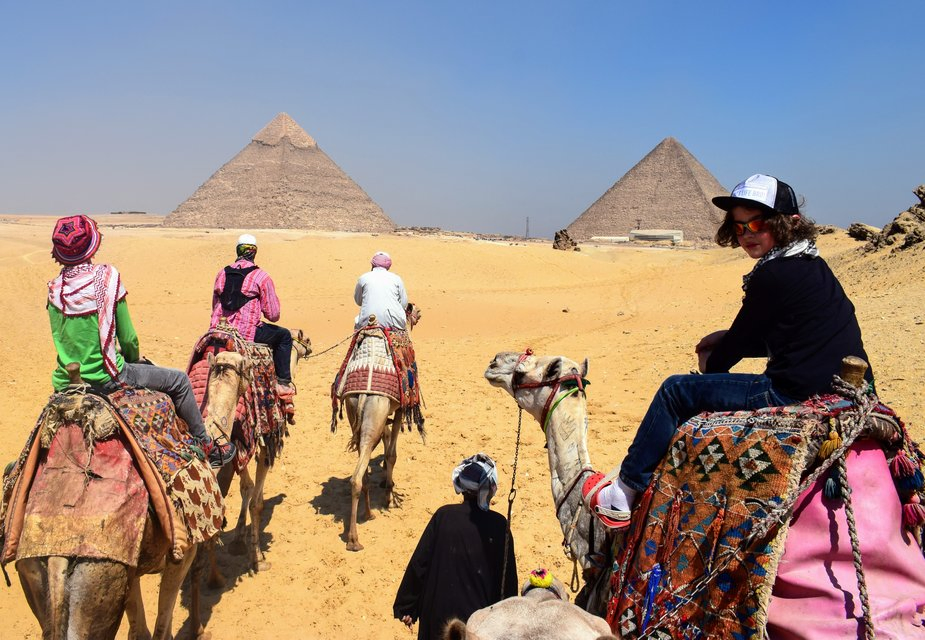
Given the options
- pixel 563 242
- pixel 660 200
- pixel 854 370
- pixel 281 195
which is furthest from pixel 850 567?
pixel 281 195

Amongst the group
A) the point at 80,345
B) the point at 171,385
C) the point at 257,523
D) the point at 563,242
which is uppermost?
the point at 563,242

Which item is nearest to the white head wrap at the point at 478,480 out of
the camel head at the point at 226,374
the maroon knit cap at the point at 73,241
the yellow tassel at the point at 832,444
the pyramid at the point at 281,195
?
the yellow tassel at the point at 832,444

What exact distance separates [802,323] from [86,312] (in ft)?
11.1

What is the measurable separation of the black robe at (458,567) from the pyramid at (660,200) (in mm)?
87768

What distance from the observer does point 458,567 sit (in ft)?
10.3

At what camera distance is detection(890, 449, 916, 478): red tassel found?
2.24 m

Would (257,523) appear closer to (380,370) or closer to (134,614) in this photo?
(380,370)

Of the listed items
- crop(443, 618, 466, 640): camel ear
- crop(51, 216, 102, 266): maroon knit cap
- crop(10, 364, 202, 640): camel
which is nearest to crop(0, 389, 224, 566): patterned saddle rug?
crop(10, 364, 202, 640): camel

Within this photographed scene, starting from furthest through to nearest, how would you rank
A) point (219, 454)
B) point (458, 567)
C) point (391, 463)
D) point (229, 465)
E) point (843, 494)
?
point (391, 463) < point (229, 465) < point (219, 454) < point (458, 567) < point (843, 494)

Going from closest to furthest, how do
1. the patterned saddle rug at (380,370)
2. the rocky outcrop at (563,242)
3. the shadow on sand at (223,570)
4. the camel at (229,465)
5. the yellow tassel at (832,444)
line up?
the yellow tassel at (832,444) < the camel at (229,465) < the shadow on sand at (223,570) < the patterned saddle rug at (380,370) < the rocky outcrop at (563,242)

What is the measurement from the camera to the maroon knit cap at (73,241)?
3295 millimetres

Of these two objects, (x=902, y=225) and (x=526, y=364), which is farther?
(x=902, y=225)

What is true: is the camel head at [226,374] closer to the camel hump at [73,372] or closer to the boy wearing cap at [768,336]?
the camel hump at [73,372]

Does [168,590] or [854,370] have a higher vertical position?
[854,370]
